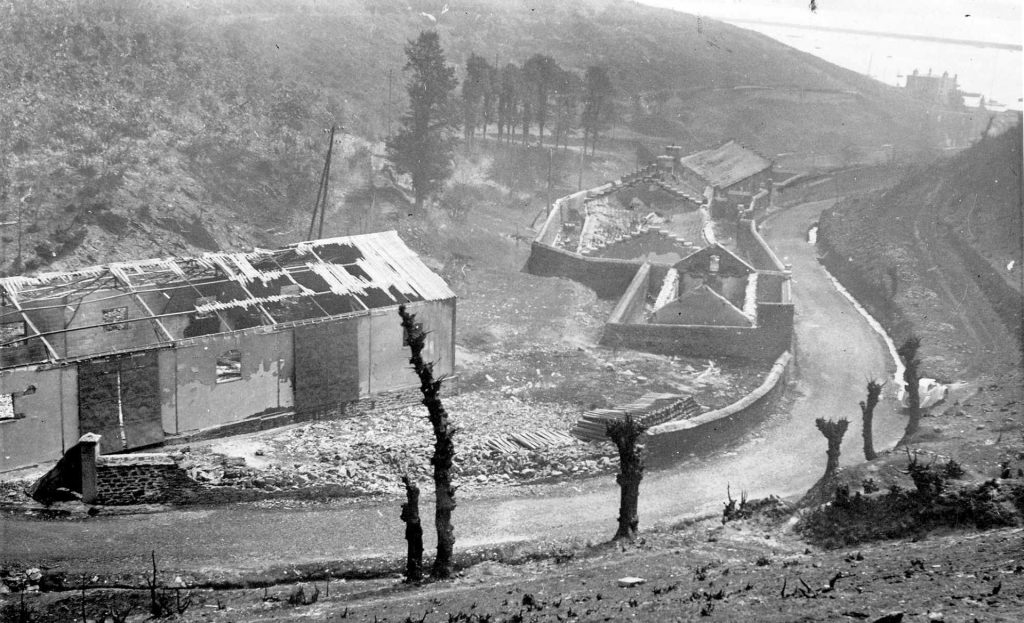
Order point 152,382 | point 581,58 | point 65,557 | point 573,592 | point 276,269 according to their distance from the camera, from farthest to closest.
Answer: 1. point 581,58
2. point 276,269
3. point 152,382
4. point 65,557
5. point 573,592

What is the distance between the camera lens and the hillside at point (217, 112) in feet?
123

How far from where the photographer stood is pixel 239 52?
5694cm

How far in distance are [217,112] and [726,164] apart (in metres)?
38.0

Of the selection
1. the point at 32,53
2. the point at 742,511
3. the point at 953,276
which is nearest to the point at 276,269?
the point at 742,511

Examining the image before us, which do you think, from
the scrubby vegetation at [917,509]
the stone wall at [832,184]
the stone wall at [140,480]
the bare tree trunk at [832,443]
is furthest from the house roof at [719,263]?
the stone wall at [832,184]

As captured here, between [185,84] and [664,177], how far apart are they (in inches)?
1186

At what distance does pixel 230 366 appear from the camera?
26.5 metres

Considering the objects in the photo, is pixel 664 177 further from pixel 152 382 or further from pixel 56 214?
pixel 152 382

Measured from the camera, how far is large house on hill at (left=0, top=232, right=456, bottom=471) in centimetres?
2117

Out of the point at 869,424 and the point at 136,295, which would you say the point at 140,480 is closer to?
the point at 136,295

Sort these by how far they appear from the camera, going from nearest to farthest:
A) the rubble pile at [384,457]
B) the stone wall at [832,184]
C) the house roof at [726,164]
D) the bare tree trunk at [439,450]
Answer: the bare tree trunk at [439,450], the rubble pile at [384,457], the house roof at [726,164], the stone wall at [832,184]

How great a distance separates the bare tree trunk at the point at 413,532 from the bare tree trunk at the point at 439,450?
38 cm

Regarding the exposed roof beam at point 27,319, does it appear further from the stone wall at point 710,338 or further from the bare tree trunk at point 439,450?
the stone wall at point 710,338

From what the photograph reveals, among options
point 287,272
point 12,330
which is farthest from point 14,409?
point 287,272
